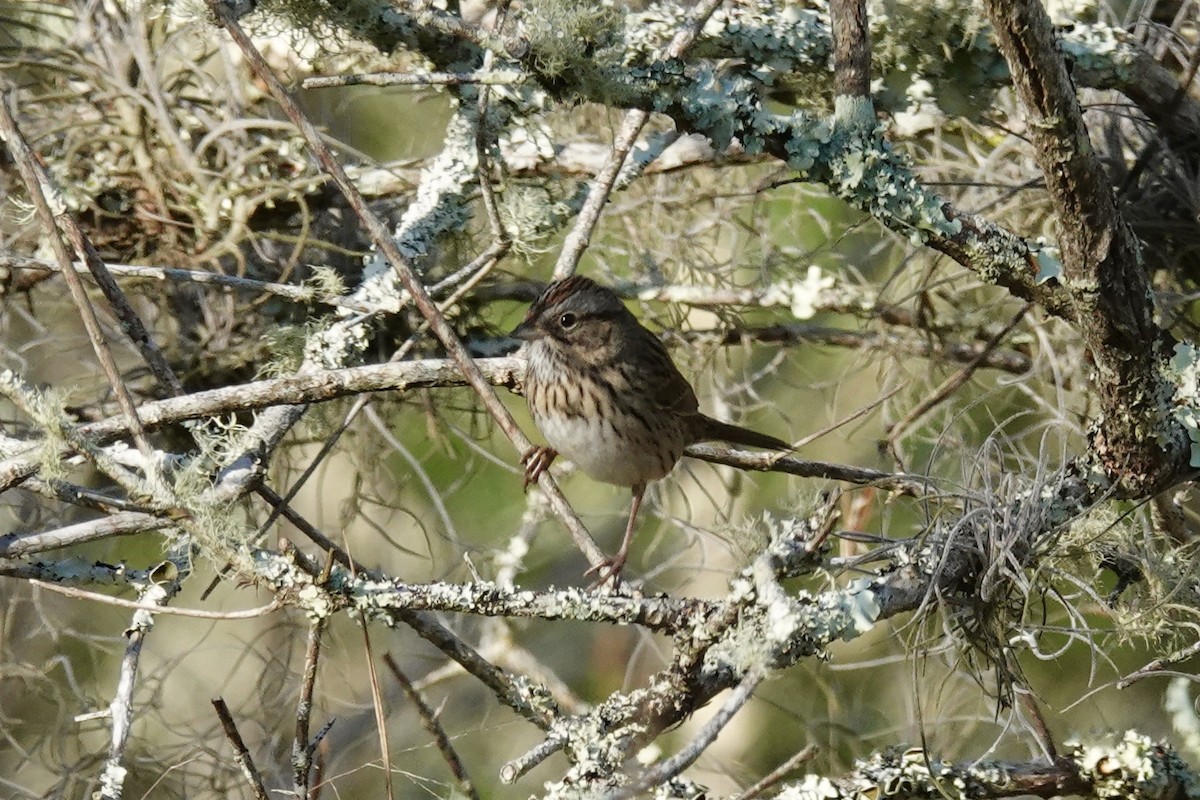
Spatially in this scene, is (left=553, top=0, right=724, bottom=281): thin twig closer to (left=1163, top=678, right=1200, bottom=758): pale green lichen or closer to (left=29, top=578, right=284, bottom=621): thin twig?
(left=29, top=578, right=284, bottom=621): thin twig

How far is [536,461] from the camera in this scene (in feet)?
9.66

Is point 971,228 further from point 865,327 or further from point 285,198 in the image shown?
point 285,198

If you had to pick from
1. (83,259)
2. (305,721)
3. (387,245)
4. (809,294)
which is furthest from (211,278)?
(809,294)

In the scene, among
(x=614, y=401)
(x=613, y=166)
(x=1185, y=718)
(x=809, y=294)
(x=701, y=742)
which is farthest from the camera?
(x=614, y=401)

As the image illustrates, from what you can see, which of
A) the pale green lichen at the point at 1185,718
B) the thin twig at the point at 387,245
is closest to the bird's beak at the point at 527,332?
the thin twig at the point at 387,245

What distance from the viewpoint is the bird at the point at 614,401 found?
3.30m

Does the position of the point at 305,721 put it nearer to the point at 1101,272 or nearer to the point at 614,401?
the point at 1101,272

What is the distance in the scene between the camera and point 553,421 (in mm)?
3332

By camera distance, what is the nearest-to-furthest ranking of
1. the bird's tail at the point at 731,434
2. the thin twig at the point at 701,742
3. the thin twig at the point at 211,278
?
the thin twig at the point at 701,742 < the thin twig at the point at 211,278 < the bird's tail at the point at 731,434

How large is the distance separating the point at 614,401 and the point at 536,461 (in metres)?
0.55

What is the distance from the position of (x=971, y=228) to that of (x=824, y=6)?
33.9 inches

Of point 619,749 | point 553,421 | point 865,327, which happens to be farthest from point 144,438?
point 865,327

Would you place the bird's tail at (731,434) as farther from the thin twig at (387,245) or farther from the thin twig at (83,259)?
the thin twig at (83,259)

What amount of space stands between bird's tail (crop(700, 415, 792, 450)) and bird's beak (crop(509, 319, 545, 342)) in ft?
2.12
